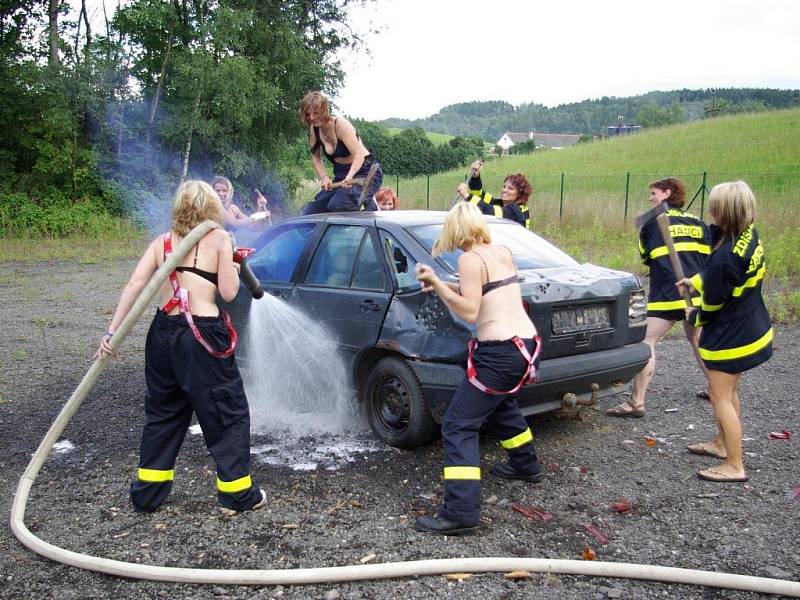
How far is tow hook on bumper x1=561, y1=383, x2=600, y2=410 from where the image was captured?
4.40 meters

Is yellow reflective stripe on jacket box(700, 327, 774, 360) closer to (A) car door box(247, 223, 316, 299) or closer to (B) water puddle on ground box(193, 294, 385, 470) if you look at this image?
(B) water puddle on ground box(193, 294, 385, 470)

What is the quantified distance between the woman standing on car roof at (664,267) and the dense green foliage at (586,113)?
78.6m

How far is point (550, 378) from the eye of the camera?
4234 millimetres

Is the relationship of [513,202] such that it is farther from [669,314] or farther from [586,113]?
[586,113]

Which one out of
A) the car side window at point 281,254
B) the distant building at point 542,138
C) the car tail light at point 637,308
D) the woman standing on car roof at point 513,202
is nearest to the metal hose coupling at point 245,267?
the car side window at point 281,254

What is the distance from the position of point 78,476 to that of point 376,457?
5.85 feet

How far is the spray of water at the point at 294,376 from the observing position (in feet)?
16.2

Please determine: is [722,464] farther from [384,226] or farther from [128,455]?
[128,455]

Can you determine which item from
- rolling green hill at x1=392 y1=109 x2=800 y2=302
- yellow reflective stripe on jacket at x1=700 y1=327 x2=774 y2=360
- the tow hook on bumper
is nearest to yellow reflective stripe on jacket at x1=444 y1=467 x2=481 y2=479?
the tow hook on bumper

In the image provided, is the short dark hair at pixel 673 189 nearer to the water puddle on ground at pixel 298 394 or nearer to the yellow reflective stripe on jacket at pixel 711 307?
the yellow reflective stripe on jacket at pixel 711 307

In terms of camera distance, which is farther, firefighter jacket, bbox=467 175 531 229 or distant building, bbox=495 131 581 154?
distant building, bbox=495 131 581 154

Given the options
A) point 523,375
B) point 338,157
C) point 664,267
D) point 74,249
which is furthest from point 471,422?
point 74,249

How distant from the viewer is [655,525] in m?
3.64

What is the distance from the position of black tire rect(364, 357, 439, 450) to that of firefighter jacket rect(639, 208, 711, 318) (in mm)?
2171
